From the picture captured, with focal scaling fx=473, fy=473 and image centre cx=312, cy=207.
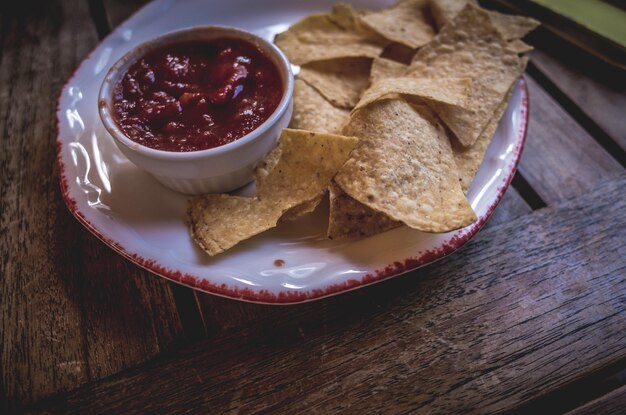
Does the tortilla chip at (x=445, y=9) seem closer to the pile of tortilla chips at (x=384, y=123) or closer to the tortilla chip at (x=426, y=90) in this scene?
the pile of tortilla chips at (x=384, y=123)

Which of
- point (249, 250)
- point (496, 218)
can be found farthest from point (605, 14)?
point (249, 250)

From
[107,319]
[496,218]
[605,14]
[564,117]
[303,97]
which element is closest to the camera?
[107,319]

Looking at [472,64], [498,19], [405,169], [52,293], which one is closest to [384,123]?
[405,169]

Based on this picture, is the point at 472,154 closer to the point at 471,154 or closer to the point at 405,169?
the point at 471,154

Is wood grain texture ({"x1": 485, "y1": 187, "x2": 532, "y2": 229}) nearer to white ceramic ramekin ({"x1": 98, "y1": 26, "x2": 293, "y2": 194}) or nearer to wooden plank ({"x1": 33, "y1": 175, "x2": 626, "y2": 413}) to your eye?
wooden plank ({"x1": 33, "y1": 175, "x2": 626, "y2": 413})

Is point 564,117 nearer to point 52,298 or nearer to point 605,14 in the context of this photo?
point 605,14

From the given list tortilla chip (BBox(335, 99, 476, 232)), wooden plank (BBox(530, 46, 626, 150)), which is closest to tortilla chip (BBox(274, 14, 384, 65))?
tortilla chip (BBox(335, 99, 476, 232))
